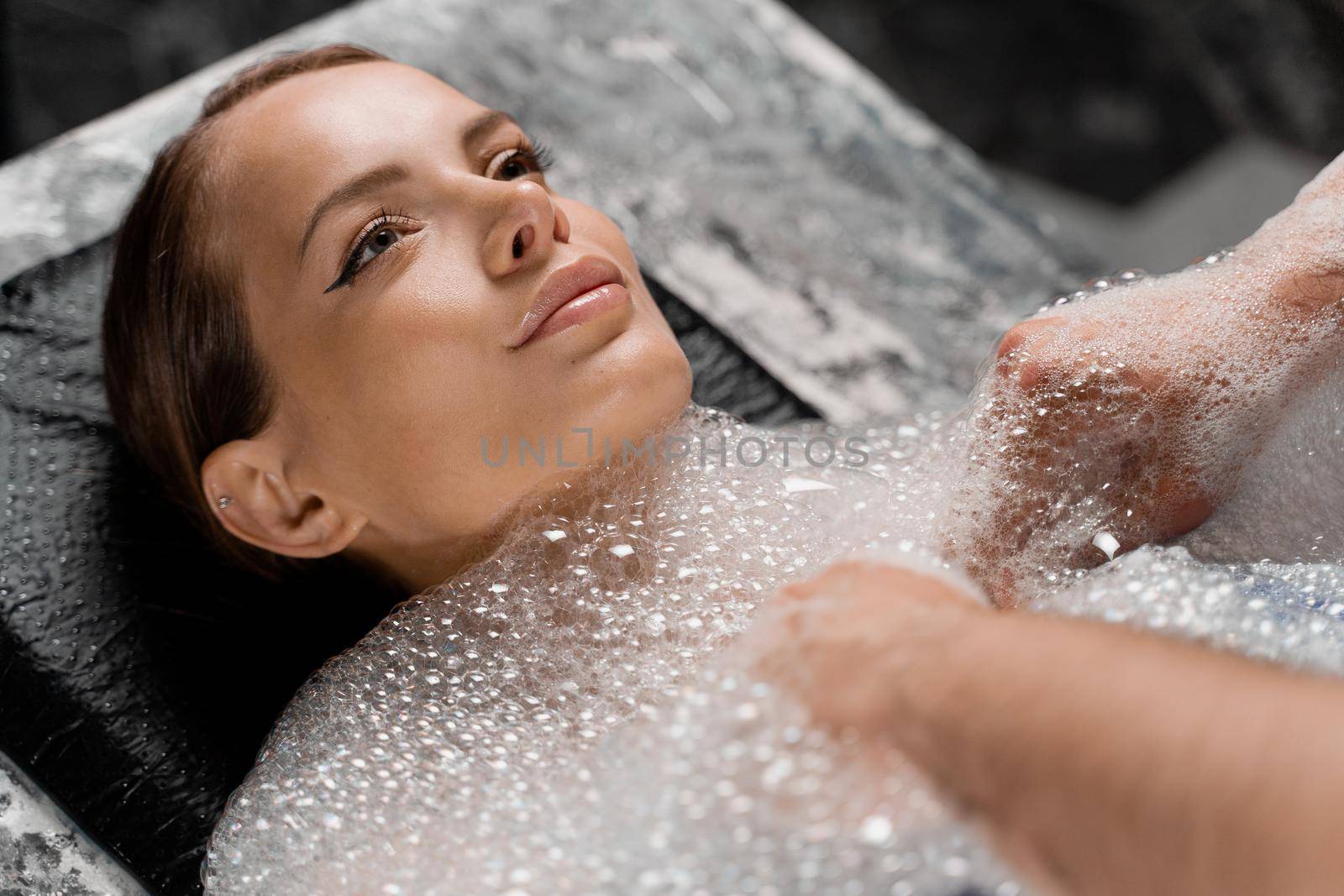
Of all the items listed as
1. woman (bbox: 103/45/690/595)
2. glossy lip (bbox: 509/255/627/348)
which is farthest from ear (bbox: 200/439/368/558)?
glossy lip (bbox: 509/255/627/348)

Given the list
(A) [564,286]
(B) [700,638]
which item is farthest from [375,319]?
(B) [700,638]

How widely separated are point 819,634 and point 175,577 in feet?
2.15

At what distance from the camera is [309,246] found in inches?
33.3

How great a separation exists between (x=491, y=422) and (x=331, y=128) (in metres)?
0.26

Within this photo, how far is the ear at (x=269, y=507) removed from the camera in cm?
92

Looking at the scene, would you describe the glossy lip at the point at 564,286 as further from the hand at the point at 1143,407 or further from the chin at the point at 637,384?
the hand at the point at 1143,407

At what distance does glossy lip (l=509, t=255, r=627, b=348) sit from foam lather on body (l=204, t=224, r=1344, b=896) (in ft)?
0.54

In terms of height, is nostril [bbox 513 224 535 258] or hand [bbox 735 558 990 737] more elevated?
nostril [bbox 513 224 535 258]

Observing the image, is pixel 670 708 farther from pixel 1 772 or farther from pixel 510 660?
pixel 1 772

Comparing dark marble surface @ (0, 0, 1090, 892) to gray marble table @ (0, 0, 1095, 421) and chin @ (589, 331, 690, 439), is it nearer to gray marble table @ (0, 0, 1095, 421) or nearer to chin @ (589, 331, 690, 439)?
gray marble table @ (0, 0, 1095, 421)

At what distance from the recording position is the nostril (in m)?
0.85

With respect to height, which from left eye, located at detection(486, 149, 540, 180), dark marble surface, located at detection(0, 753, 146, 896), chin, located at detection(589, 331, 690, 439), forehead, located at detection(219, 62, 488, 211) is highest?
forehead, located at detection(219, 62, 488, 211)

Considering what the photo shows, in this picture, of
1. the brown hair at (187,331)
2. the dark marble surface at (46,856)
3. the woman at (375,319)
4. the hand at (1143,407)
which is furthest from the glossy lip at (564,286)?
the dark marble surface at (46,856)

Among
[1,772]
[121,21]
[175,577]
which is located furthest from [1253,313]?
[121,21]
